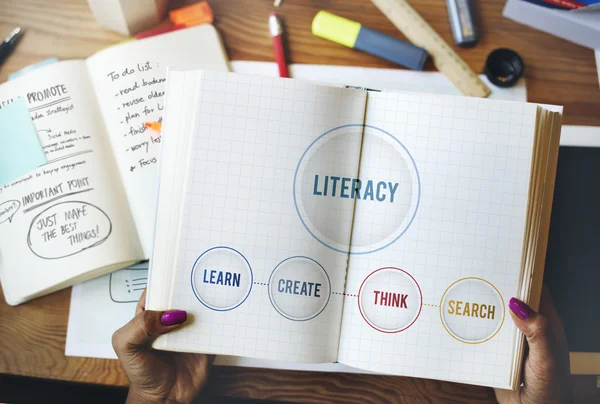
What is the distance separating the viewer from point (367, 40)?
2.24 ft

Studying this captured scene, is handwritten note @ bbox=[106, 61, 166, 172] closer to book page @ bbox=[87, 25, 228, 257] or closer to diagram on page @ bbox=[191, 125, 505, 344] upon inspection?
book page @ bbox=[87, 25, 228, 257]

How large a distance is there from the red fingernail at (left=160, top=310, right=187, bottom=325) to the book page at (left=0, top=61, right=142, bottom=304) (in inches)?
7.0

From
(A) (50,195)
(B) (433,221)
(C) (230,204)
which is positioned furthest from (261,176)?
(A) (50,195)

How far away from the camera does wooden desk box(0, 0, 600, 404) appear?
0.67 meters

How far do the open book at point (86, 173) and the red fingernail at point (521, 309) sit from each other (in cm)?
46

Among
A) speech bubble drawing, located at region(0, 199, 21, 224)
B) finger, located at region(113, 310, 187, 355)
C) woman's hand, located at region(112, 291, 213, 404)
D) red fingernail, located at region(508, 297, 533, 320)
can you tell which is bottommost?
woman's hand, located at region(112, 291, 213, 404)

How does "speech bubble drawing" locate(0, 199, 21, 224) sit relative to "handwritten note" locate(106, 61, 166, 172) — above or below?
below

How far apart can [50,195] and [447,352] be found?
0.55 meters

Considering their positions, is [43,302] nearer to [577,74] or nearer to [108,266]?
[108,266]

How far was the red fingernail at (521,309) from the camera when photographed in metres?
0.50

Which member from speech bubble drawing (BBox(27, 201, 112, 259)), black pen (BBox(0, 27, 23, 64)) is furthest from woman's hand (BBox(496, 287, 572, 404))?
black pen (BBox(0, 27, 23, 64))

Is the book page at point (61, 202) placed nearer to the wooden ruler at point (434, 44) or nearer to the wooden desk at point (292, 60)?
the wooden desk at point (292, 60)

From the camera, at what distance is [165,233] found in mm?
520

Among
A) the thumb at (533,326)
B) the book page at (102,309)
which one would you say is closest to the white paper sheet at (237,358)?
the book page at (102,309)
